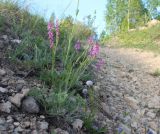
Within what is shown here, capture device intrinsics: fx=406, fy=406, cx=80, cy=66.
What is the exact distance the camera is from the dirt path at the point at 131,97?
4382mm

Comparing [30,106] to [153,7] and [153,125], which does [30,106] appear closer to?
[153,125]

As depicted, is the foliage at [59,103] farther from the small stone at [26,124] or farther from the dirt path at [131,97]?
the dirt path at [131,97]

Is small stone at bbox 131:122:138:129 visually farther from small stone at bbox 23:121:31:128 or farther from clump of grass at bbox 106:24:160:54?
clump of grass at bbox 106:24:160:54

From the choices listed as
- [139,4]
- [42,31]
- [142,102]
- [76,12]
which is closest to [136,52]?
[42,31]

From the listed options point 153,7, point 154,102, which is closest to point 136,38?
point 154,102

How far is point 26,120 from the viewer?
3459mm

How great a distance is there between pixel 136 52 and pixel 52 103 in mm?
6956

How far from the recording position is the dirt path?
14.4ft

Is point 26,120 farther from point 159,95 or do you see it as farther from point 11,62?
point 159,95

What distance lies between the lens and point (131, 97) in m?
4.98

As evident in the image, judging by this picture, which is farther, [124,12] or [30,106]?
[124,12]

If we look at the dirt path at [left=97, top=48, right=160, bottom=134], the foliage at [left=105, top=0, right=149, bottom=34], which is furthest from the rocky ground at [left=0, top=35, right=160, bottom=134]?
the foliage at [left=105, top=0, right=149, bottom=34]

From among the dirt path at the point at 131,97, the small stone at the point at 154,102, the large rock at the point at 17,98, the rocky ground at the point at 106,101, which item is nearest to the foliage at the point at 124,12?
the dirt path at the point at 131,97

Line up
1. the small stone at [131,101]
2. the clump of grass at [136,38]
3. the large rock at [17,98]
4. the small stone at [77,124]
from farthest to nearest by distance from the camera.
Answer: the clump of grass at [136,38]
the small stone at [131,101]
the small stone at [77,124]
the large rock at [17,98]
